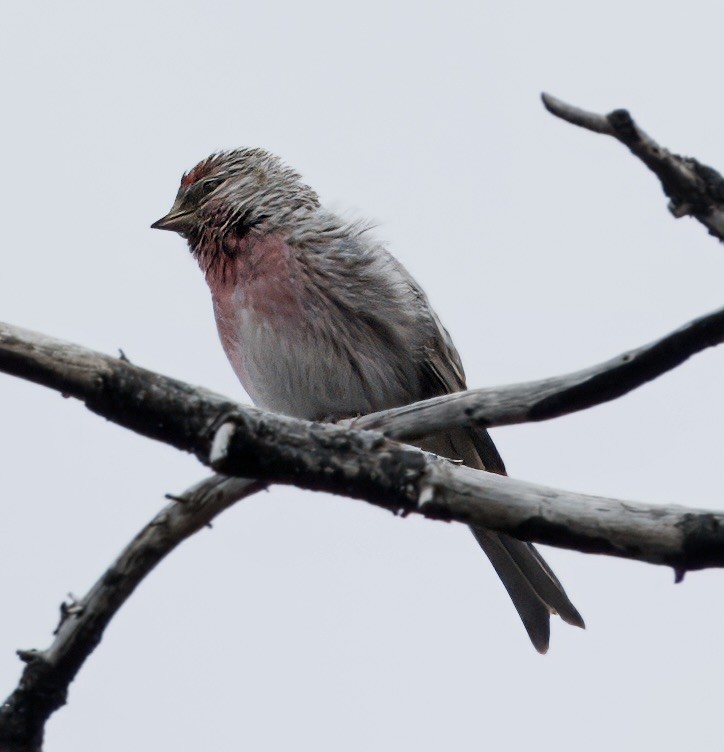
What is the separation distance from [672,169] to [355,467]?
4.28 feet

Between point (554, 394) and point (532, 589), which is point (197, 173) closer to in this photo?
point (532, 589)

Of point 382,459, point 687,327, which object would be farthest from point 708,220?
point 382,459

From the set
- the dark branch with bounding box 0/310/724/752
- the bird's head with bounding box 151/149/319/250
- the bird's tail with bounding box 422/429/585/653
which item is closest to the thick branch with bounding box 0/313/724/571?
the dark branch with bounding box 0/310/724/752

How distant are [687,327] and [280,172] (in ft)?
12.8

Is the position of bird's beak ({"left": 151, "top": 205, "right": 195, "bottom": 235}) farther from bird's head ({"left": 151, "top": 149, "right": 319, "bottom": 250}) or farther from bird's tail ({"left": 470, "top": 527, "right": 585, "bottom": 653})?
bird's tail ({"left": 470, "top": 527, "right": 585, "bottom": 653})

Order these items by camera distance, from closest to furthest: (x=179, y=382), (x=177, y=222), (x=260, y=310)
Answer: (x=179, y=382) < (x=260, y=310) < (x=177, y=222)

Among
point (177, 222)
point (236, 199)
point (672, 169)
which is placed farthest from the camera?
point (177, 222)

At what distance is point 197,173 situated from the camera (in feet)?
22.1

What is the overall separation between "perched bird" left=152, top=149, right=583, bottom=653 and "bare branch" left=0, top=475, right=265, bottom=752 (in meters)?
2.06

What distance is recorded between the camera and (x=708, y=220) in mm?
3408

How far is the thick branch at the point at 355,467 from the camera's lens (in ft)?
11.1

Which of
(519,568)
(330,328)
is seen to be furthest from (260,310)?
(519,568)

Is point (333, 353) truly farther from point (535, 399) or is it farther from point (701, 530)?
A: point (701, 530)

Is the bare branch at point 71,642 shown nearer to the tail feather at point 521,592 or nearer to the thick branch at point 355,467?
the thick branch at point 355,467
